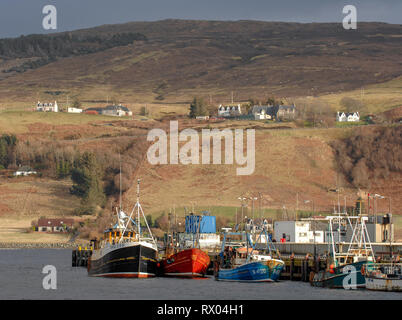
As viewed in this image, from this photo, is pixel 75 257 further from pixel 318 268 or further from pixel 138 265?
pixel 318 268

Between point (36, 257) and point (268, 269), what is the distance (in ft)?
194

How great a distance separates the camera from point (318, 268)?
81.0 m

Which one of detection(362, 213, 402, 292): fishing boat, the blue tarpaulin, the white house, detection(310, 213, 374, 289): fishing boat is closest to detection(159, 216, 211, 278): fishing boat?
detection(310, 213, 374, 289): fishing boat

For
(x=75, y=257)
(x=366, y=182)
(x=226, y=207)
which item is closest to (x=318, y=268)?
(x=75, y=257)

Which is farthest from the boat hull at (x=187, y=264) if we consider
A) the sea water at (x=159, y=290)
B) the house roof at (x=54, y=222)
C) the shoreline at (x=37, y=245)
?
the house roof at (x=54, y=222)

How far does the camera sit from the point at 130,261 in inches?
3300

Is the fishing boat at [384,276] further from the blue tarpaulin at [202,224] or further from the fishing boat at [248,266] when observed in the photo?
the blue tarpaulin at [202,224]

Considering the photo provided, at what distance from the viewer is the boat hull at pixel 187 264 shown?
87.2 meters

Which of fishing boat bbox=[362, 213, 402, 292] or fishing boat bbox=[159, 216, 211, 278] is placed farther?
fishing boat bbox=[159, 216, 211, 278]

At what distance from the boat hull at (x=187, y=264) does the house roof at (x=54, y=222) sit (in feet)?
257

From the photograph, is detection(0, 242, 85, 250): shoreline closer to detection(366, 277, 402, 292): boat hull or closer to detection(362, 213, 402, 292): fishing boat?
detection(362, 213, 402, 292): fishing boat

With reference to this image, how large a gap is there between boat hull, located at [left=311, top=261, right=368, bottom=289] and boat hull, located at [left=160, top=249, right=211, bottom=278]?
49.9ft

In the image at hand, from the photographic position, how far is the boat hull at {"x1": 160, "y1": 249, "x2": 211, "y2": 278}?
286 ft

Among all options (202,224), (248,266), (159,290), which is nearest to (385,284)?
(248,266)
